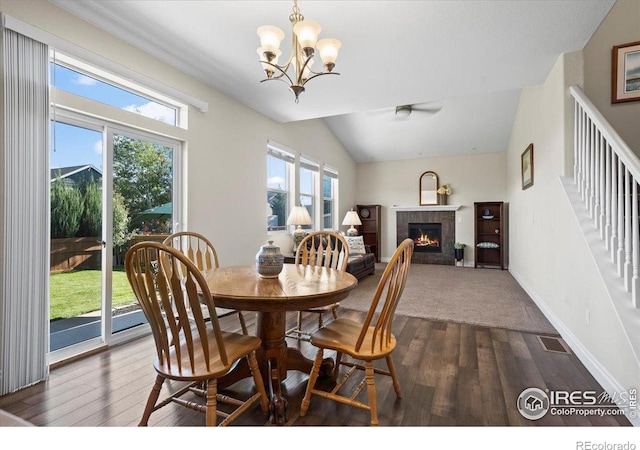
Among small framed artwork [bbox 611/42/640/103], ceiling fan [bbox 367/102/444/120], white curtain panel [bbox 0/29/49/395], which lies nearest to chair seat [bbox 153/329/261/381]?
white curtain panel [bbox 0/29/49/395]

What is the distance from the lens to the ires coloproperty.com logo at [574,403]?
5.55 ft

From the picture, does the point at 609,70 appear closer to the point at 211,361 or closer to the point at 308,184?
the point at 211,361

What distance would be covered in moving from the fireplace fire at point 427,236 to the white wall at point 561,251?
2.91 m

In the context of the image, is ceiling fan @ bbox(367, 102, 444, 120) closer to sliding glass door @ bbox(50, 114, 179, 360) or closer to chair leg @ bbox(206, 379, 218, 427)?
sliding glass door @ bbox(50, 114, 179, 360)

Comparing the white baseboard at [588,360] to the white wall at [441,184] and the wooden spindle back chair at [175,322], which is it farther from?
the white wall at [441,184]

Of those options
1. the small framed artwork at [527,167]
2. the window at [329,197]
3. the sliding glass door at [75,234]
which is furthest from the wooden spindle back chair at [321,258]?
the window at [329,197]

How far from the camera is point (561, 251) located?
2883mm

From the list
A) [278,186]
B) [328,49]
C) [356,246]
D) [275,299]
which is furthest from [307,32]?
[356,246]

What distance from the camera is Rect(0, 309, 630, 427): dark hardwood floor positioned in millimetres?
1657

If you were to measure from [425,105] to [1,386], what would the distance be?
21.4 feet

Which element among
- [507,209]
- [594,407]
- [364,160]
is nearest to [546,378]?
[594,407]

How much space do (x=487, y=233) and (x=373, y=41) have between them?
6.00m

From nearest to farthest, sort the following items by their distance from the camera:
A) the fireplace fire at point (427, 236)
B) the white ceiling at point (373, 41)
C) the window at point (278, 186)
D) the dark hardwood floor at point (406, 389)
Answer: the dark hardwood floor at point (406, 389), the white ceiling at point (373, 41), the window at point (278, 186), the fireplace fire at point (427, 236)
